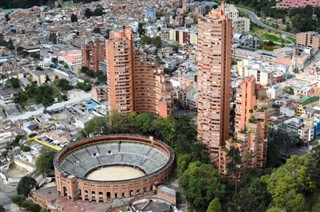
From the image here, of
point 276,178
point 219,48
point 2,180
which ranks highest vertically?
point 219,48

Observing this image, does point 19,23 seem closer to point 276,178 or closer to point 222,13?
point 222,13

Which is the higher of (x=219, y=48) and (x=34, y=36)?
(x=219, y=48)

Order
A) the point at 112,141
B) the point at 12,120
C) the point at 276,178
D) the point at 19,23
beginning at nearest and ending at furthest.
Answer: the point at 276,178 → the point at 112,141 → the point at 12,120 → the point at 19,23

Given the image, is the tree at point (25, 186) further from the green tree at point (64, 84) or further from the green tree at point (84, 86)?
the green tree at point (64, 84)

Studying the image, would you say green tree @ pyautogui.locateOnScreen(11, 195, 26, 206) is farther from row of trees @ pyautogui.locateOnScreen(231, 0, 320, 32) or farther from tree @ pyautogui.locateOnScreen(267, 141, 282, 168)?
row of trees @ pyautogui.locateOnScreen(231, 0, 320, 32)

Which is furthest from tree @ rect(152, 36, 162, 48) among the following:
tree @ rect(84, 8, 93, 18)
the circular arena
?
the circular arena

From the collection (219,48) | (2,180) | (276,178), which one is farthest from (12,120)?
(276,178)

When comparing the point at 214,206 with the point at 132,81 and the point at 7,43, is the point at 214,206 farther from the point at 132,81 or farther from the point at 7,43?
the point at 7,43
